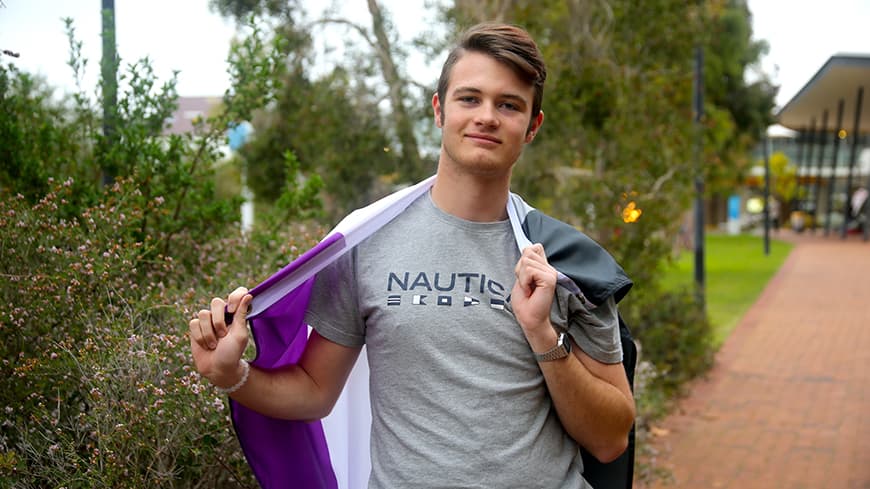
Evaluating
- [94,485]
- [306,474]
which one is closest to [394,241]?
[306,474]

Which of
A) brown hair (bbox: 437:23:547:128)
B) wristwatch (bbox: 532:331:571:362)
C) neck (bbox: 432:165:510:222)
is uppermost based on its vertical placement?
brown hair (bbox: 437:23:547:128)

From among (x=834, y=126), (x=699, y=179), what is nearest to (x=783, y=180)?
(x=834, y=126)

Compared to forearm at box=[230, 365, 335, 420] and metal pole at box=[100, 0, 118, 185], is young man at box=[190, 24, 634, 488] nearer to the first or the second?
forearm at box=[230, 365, 335, 420]

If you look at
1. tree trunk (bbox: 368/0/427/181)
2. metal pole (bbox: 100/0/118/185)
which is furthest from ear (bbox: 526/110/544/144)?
tree trunk (bbox: 368/0/427/181)

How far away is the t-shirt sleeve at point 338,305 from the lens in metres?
2.55

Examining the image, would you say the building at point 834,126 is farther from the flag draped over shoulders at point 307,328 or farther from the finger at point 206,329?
the finger at point 206,329

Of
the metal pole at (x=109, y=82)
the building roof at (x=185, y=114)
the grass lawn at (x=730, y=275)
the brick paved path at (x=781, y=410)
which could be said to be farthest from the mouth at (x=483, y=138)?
the grass lawn at (x=730, y=275)

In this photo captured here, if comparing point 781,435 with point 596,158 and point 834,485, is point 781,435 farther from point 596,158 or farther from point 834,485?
point 596,158

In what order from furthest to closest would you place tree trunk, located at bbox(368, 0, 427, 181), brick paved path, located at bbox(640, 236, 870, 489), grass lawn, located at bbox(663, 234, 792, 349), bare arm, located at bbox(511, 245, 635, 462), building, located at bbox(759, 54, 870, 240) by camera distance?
grass lawn, located at bbox(663, 234, 792, 349) → building, located at bbox(759, 54, 870, 240) → tree trunk, located at bbox(368, 0, 427, 181) → brick paved path, located at bbox(640, 236, 870, 489) → bare arm, located at bbox(511, 245, 635, 462)

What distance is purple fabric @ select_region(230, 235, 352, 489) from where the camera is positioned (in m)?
2.58

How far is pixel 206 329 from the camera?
230cm

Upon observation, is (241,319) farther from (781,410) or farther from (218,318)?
(781,410)

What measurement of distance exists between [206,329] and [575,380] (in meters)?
0.89

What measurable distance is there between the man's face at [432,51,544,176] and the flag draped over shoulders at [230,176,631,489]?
184mm
